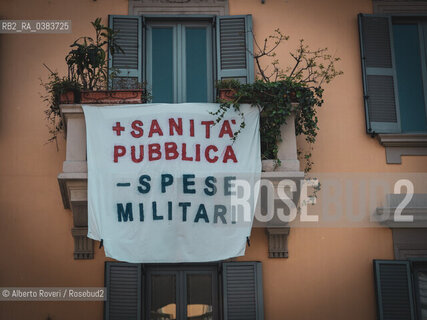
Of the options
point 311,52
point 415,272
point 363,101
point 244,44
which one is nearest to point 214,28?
point 244,44

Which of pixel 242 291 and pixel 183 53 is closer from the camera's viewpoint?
pixel 242 291

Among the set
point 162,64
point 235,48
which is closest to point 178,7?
point 162,64

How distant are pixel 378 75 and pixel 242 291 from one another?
337 cm

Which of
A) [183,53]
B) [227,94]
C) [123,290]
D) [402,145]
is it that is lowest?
[123,290]

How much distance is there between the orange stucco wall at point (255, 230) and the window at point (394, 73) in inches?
6.3

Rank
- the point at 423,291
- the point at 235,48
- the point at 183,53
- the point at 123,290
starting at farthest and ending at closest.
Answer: the point at 183,53 < the point at 235,48 < the point at 423,291 < the point at 123,290

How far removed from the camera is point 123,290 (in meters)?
8.12

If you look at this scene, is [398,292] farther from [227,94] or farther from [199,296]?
[227,94]

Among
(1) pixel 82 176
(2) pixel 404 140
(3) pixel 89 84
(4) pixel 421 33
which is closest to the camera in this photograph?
(1) pixel 82 176

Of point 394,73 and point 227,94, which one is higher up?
point 394,73

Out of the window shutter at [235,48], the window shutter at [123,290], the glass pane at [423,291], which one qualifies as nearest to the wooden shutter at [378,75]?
the window shutter at [235,48]

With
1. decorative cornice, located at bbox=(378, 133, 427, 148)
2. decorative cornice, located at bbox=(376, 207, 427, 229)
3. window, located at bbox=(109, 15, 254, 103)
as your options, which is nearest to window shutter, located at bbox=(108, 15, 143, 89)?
window, located at bbox=(109, 15, 254, 103)

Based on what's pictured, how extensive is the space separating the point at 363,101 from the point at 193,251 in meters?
3.16

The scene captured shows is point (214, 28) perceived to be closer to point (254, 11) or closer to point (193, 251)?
point (254, 11)
